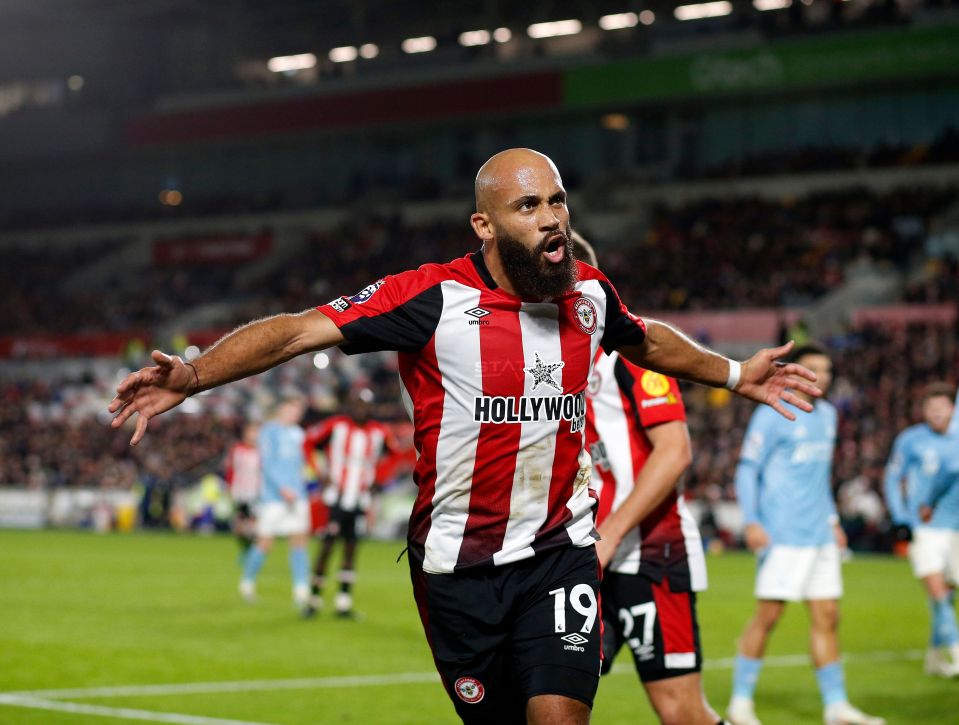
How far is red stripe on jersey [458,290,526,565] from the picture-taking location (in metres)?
4.96

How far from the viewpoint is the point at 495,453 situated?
4.98 meters

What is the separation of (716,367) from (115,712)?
5696 mm

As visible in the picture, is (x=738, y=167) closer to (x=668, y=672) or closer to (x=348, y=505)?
(x=348, y=505)

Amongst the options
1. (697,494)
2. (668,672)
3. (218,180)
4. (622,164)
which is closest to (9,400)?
(218,180)

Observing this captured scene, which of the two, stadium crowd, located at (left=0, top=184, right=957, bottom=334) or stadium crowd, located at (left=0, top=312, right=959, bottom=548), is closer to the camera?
stadium crowd, located at (left=0, top=312, right=959, bottom=548)

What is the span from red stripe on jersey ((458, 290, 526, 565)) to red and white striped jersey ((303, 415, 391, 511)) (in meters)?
11.5

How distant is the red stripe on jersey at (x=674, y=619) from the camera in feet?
20.4

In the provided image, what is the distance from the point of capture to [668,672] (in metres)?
6.18

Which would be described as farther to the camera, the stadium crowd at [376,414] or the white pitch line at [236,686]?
the stadium crowd at [376,414]

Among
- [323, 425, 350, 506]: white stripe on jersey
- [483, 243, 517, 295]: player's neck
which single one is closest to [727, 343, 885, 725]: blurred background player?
[483, 243, 517, 295]: player's neck

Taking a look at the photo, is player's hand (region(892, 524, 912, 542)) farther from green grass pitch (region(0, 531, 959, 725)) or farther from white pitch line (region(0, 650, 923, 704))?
white pitch line (region(0, 650, 923, 704))

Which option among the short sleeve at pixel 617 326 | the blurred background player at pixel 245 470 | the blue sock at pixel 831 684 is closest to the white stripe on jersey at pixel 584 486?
the short sleeve at pixel 617 326

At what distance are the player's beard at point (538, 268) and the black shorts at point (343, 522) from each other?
1142 cm

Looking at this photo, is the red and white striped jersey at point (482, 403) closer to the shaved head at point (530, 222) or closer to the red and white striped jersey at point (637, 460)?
the shaved head at point (530, 222)
